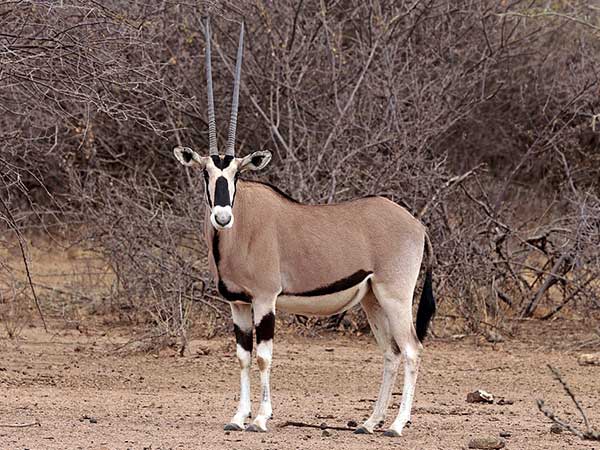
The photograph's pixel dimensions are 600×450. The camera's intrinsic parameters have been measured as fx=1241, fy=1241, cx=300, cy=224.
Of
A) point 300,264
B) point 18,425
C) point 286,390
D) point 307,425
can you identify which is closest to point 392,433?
point 307,425

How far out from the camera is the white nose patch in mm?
7512

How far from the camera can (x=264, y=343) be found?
25.8 ft

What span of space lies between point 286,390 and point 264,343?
203 cm

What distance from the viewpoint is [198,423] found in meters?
8.09

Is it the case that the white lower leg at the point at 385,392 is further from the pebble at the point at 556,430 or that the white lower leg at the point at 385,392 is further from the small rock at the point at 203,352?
the small rock at the point at 203,352

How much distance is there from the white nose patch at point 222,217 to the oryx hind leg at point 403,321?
1.19 metres

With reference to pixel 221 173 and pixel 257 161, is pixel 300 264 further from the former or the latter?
pixel 221 173

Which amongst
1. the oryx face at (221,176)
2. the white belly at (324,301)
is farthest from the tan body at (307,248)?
the oryx face at (221,176)

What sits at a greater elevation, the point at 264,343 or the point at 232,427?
the point at 264,343

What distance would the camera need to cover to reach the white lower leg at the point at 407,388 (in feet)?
25.8

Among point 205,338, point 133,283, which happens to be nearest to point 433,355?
point 205,338

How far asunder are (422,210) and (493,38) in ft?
10.9

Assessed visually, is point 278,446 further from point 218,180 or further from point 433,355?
point 433,355

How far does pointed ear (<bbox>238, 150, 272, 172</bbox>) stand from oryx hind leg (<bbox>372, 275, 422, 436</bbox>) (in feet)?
3.57
